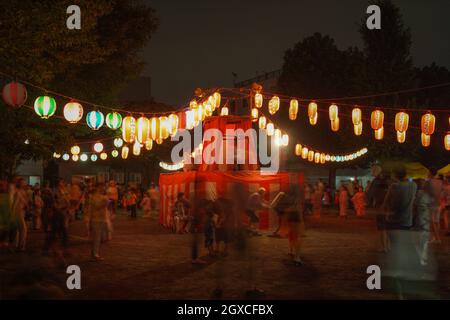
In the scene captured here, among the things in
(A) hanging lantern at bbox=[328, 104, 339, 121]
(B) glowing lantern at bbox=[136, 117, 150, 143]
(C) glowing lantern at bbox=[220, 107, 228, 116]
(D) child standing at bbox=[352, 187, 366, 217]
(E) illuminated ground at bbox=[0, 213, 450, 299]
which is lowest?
(E) illuminated ground at bbox=[0, 213, 450, 299]

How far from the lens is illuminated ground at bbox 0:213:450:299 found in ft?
24.6

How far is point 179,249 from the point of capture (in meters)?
12.9

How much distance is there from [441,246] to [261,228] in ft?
22.5

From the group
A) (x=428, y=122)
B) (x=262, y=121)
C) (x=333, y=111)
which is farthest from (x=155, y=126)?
(x=428, y=122)

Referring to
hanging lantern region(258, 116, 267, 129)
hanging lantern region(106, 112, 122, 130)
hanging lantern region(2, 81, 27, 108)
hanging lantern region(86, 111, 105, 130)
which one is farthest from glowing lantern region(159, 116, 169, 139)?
hanging lantern region(2, 81, 27, 108)

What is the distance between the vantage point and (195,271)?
31.6 ft

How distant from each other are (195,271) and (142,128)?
9228 mm

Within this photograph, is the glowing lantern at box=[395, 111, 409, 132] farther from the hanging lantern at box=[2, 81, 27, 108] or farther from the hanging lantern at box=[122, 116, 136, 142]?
the hanging lantern at box=[2, 81, 27, 108]

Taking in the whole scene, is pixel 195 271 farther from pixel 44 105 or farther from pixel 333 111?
pixel 333 111

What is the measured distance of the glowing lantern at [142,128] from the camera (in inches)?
696

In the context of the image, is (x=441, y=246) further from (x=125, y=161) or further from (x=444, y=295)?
(x=125, y=161)

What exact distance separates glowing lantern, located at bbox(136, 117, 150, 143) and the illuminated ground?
4.52 meters

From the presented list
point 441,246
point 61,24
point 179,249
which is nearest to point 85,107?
point 61,24

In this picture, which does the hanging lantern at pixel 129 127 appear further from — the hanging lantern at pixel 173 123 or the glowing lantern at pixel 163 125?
the hanging lantern at pixel 173 123
